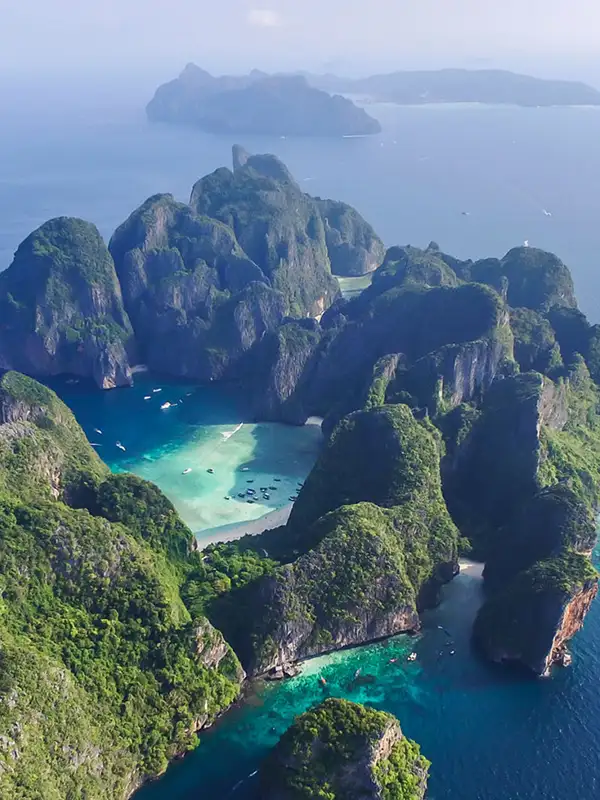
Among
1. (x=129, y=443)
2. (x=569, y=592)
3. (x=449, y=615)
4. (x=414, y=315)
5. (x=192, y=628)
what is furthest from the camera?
(x=414, y=315)

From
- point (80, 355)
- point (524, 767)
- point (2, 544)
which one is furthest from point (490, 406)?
point (80, 355)

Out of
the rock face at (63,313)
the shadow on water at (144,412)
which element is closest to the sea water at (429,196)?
the rock face at (63,313)

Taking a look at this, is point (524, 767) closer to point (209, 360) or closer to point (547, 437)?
point (547, 437)

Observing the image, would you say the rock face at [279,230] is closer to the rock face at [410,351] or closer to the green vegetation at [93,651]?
the rock face at [410,351]

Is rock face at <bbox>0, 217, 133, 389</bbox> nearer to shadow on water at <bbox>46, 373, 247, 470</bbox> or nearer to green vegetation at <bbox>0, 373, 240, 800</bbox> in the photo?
shadow on water at <bbox>46, 373, 247, 470</bbox>

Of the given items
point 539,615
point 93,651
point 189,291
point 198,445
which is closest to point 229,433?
point 198,445

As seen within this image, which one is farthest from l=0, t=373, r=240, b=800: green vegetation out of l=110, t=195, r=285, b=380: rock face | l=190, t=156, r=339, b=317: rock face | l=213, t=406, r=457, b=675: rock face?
l=190, t=156, r=339, b=317: rock face
